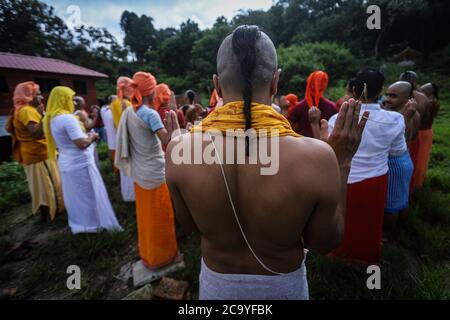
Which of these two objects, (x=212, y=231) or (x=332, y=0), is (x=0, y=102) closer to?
(x=212, y=231)

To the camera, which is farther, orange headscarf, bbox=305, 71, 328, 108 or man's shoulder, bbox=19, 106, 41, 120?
man's shoulder, bbox=19, 106, 41, 120

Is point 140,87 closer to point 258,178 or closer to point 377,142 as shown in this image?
point 258,178

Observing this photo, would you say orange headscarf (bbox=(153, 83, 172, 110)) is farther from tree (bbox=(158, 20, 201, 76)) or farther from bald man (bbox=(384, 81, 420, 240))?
tree (bbox=(158, 20, 201, 76))

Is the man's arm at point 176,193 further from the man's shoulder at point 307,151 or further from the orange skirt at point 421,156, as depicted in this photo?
the orange skirt at point 421,156

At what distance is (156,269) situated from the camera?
2777mm

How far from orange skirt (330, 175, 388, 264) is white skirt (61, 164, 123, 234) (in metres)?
3.04

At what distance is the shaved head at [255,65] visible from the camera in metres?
0.97

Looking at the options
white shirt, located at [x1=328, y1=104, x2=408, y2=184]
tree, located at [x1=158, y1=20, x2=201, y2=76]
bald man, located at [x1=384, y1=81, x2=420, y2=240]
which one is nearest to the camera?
white shirt, located at [x1=328, y1=104, x2=408, y2=184]

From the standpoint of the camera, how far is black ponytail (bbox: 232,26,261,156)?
0.95 meters

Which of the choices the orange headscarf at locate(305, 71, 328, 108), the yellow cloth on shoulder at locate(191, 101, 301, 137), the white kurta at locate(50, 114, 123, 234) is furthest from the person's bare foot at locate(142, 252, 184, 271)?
the orange headscarf at locate(305, 71, 328, 108)

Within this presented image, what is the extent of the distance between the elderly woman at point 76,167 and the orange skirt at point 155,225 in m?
1.00

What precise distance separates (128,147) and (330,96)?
14.4 metres

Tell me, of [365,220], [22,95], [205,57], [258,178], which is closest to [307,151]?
[258,178]
